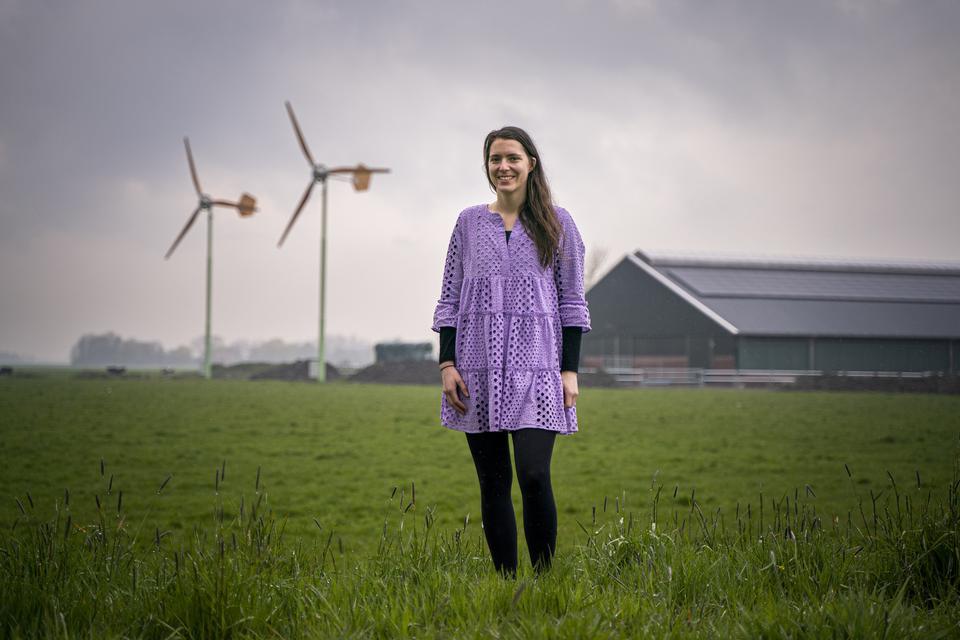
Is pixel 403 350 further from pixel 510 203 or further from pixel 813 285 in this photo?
pixel 510 203

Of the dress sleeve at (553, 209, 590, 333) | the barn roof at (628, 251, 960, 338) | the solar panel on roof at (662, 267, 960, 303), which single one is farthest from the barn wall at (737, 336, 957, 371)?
the dress sleeve at (553, 209, 590, 333)

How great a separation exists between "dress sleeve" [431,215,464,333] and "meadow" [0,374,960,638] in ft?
2.75

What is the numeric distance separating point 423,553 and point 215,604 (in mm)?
949

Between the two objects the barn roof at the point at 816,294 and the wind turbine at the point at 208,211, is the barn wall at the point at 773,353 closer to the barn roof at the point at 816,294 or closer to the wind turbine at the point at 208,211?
the barn roof at the point at 816,294

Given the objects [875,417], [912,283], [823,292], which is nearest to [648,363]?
[823,292]

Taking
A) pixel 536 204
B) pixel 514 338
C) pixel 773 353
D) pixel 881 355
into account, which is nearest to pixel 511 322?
pixel 514 338

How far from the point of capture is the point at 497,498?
3.53 meters

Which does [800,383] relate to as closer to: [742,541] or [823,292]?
[823,292]

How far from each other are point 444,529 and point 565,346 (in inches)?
111

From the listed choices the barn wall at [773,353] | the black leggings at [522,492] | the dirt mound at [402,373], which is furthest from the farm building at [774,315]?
the black leggings at [522,492]

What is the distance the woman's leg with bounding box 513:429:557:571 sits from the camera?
3.36 m

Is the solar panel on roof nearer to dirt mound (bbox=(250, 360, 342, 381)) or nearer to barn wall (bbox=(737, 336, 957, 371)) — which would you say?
barn wall (bbox=(737, 336, 957, 371))

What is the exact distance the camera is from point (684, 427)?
15.0 meters

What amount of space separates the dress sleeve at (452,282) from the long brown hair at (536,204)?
0.28 metres
